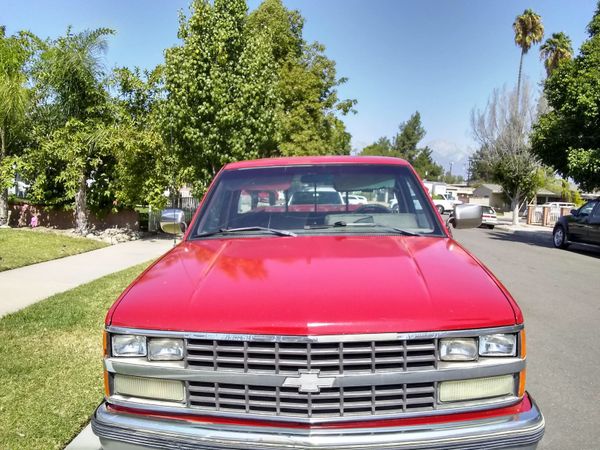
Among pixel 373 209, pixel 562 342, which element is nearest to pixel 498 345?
pixel 373 209

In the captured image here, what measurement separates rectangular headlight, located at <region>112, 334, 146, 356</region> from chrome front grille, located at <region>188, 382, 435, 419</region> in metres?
0.31

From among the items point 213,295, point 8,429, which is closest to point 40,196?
point 8,429

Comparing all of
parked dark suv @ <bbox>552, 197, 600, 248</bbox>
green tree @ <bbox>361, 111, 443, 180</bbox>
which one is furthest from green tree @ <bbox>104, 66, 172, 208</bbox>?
green tree @ <bbox>361, 111, 443, 180</bbox>

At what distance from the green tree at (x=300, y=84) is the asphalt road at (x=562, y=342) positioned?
15764mm

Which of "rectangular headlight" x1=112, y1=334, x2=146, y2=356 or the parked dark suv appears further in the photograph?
the parked dark suv

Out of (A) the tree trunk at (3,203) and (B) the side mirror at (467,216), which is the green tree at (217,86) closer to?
(A) the tree trunk at (3,203)

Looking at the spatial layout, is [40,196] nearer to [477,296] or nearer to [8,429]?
[8,429]

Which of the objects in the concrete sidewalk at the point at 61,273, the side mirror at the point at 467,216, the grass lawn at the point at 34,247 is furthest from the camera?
the grass lawn at the point at 34,247

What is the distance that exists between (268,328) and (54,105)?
1529 cm

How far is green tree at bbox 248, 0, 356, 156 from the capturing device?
26812 millimetres

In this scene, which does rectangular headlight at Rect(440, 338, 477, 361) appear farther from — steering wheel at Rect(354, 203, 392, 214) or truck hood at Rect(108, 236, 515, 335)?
steering wheel at Rect(354, 203, 392, 214)

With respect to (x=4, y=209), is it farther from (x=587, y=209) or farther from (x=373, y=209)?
(x=587, y=209)

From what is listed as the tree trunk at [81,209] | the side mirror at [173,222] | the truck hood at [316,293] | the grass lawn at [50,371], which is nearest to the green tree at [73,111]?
the tree trunk at [81,209]

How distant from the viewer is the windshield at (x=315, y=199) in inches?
143
